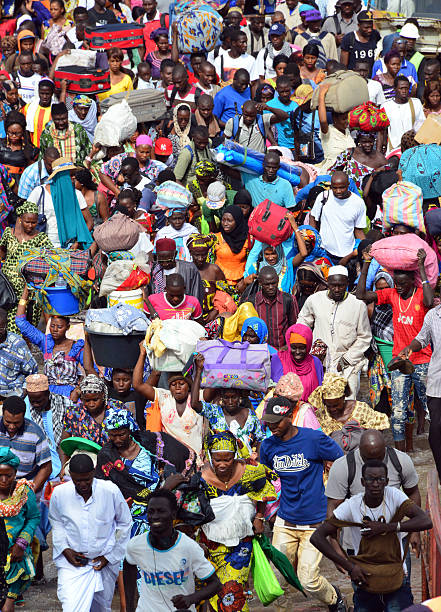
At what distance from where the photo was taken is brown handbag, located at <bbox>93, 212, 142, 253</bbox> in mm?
13398

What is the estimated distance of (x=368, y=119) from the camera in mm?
14984

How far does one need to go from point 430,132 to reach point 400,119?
159cm

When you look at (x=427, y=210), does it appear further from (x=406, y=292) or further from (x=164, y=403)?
(x=164, y=403)

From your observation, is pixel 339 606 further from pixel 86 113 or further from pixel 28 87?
pixel 28 87

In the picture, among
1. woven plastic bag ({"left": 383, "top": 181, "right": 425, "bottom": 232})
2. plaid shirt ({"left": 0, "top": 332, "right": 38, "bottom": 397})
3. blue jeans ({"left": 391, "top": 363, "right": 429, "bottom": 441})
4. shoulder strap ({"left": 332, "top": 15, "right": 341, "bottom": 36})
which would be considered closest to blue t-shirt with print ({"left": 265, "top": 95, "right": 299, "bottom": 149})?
woven plastic bag ({"left": 383, "top": 181, "right": 425, "bottom": 232})

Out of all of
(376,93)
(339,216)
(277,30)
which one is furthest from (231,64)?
(339,216)

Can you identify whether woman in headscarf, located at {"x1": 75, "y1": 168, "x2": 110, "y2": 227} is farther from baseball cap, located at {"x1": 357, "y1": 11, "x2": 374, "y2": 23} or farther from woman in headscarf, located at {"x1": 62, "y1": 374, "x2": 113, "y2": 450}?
baseball cap, located at {"x1": 357, "y1": 11, "x2": 374, "y2": 23}

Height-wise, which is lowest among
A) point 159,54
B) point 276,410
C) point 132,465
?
point 159,54

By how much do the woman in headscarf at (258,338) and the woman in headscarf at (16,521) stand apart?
94.8 inches

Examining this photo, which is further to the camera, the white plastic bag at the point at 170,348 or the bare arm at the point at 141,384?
the white plastic bag at the point at 170,348

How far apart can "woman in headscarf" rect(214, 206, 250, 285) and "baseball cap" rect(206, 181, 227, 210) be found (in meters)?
0.48

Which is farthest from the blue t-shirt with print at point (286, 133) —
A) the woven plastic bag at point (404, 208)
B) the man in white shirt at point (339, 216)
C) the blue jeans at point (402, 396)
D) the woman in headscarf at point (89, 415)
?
the woman in headscarf at point (89, 415)

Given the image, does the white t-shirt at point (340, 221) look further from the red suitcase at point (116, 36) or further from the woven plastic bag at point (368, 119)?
the red suitcase at point (116, 36)

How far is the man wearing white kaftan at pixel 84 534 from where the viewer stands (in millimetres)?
8828
